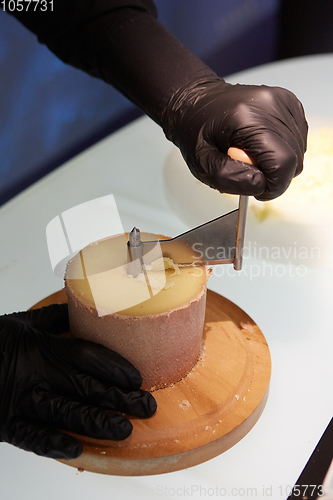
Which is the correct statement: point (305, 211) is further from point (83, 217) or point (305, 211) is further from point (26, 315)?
point (26, 315)

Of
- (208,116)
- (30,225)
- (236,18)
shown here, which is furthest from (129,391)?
(236,18)

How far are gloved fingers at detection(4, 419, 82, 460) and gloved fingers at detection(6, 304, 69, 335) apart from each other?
0.29 metres

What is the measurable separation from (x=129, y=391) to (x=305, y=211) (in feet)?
3.25

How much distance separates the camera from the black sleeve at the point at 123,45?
1420mm

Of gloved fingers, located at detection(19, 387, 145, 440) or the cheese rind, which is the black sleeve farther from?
gloved fingers, located at detection(19, 387, 145, 440)

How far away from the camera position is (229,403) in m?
1.06

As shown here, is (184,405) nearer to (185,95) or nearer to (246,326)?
(246,326)

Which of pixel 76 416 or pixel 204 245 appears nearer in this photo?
pixel 76 416

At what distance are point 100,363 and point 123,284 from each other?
18cm

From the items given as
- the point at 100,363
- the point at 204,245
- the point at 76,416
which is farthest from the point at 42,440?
the point at 204,245

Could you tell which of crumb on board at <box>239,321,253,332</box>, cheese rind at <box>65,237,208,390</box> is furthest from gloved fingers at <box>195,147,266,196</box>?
crumb on board at <box>239,321,253,332</box>

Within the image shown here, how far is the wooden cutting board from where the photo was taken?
0.97 meters

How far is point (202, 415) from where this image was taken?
103 centimetres

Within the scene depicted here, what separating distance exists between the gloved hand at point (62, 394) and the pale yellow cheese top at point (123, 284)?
11 centimetres
